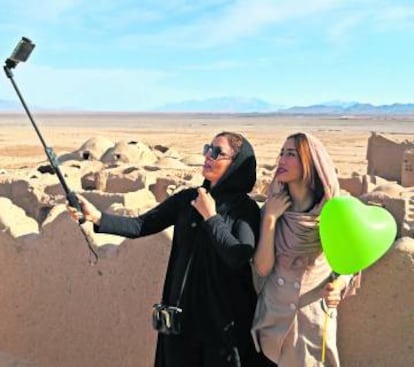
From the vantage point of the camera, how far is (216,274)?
2576mm

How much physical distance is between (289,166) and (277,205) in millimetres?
168

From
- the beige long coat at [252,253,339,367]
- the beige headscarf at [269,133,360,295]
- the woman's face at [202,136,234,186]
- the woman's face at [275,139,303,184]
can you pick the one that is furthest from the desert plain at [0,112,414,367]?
the woman's face at [202,136,234,186]

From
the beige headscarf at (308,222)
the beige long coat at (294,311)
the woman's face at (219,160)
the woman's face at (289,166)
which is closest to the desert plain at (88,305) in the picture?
the beige long coat at (294,311)

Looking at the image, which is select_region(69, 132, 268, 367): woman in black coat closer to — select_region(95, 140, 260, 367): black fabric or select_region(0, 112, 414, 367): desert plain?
select_region(95, 140, 260, 367): black fabric

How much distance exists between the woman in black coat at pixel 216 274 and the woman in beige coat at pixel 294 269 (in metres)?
0.09

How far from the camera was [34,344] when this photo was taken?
451 cm

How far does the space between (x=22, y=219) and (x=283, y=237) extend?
300 cm

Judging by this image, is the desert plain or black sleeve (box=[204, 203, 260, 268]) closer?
black sleeve (box=[204, 203, 260, 268])

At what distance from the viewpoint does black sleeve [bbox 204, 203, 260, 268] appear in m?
2.39

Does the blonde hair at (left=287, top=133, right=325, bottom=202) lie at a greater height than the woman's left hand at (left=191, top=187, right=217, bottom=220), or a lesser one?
greater

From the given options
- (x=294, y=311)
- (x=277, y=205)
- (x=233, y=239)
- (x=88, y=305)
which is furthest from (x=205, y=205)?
(x=88, y=305)

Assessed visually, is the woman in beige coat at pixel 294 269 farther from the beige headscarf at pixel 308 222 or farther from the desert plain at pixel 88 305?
the desert plain at pixel 88 305

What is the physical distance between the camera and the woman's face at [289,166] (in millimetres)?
2428

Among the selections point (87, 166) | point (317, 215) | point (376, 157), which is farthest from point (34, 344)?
point (376, 157)
